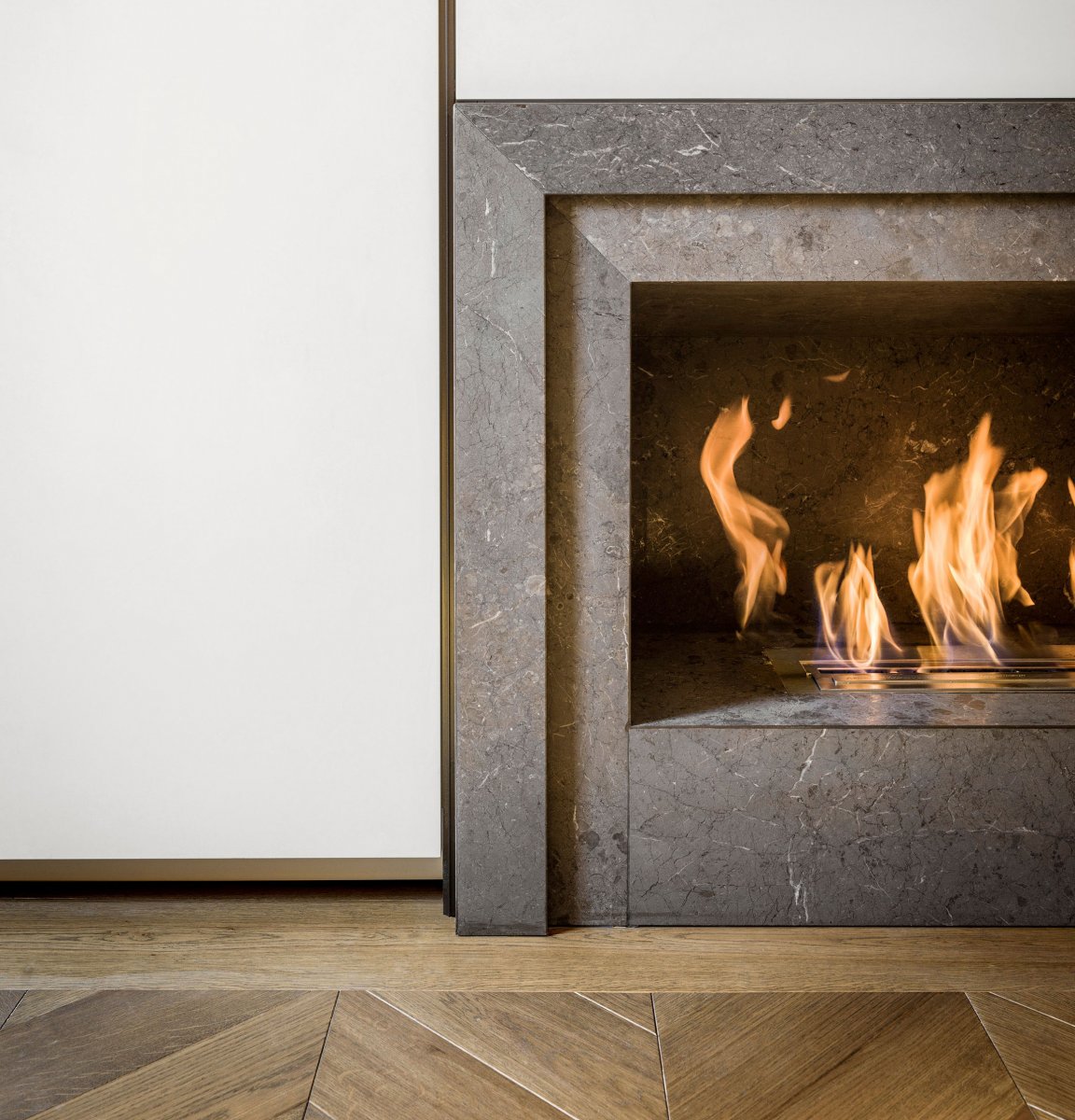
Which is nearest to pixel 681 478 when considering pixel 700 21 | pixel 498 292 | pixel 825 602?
pixel 825 602

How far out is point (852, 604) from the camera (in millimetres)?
1906

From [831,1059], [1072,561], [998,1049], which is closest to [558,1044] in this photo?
[831,1059]

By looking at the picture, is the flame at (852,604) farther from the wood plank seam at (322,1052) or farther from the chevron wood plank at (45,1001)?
the chevron wood plank at (45,1001)

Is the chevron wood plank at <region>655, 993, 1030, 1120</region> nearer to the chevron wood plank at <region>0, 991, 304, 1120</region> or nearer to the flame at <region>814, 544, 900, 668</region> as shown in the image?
the chevron wood plank at <region>0, 991, 304, 1120</region>

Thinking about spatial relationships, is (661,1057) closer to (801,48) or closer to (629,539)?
(629,539)

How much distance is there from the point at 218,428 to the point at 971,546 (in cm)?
145

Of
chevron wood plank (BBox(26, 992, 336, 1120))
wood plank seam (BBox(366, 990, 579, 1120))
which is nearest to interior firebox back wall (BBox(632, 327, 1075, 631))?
wood plank seam (BBox(366, 990, 579, 1120))

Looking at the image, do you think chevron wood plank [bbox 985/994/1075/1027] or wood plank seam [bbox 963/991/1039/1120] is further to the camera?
chevron wood plank [bbox 985/994/1075/1027]

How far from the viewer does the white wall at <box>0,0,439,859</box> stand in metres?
1.34

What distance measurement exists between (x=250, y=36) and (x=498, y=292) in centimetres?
54

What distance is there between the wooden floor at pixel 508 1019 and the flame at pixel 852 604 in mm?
612

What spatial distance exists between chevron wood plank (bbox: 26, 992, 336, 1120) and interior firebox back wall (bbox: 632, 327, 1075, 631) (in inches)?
44.1

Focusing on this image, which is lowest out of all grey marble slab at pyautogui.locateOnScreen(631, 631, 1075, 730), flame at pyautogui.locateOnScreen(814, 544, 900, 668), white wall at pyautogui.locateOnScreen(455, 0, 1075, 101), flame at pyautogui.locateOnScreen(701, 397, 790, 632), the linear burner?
grey marble slab at pyautogui.locateOnScreen(631, 631, 1075, 730)

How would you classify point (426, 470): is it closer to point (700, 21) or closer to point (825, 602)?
point (700, 21)
